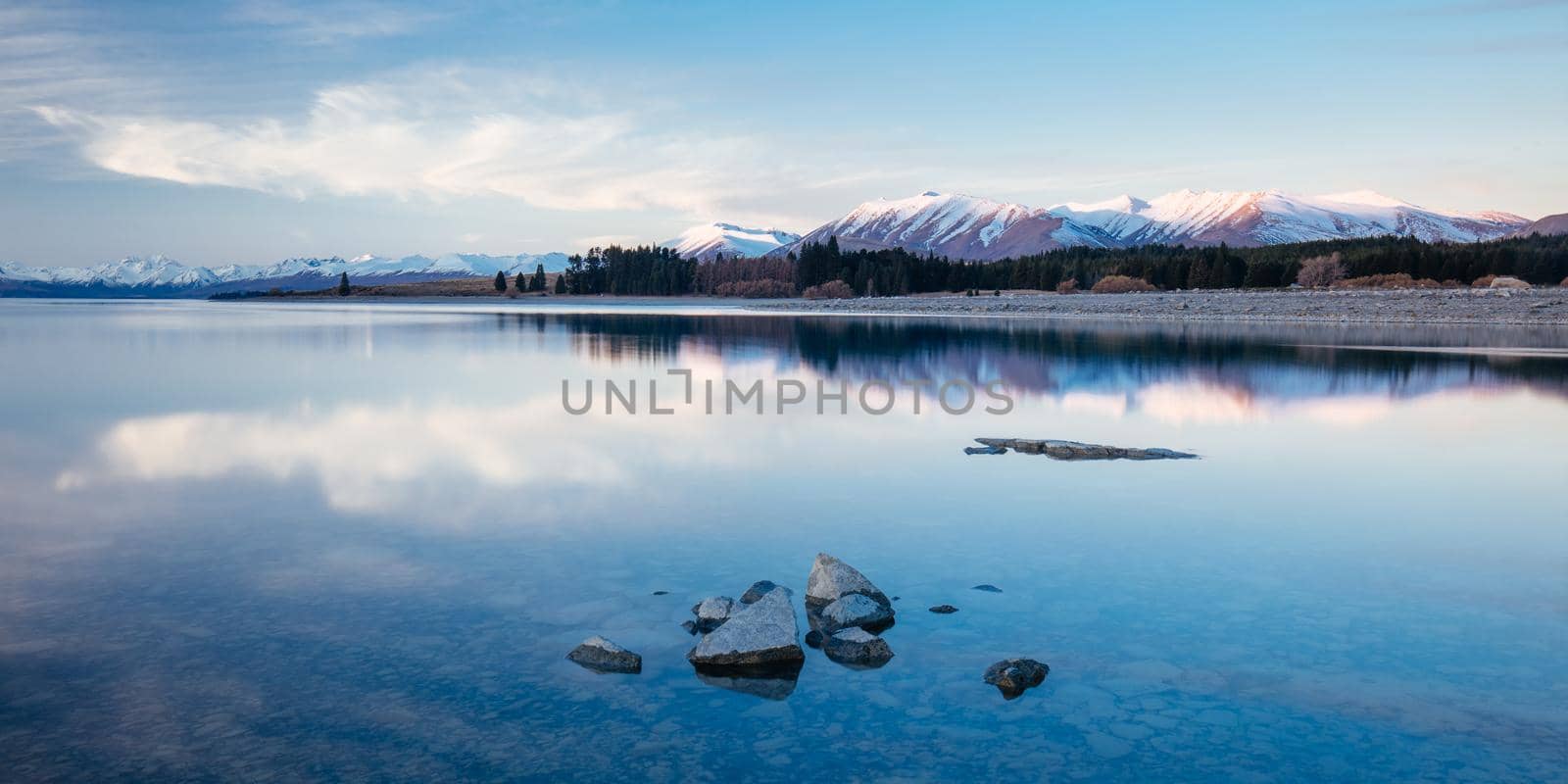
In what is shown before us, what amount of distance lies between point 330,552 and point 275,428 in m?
8.92

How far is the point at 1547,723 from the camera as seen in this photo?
593 cm

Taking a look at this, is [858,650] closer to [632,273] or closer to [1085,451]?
[1085,451]

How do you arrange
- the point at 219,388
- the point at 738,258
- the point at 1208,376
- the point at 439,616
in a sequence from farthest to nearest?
the point at 738,258 < the point at 1208,376 < the point at 219,388 < the point at 439,616

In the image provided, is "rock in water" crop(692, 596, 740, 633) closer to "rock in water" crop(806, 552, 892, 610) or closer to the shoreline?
"rock in water" crop(806, 552, 892, 610)

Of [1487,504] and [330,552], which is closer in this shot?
[330,552]

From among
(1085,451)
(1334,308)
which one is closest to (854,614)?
(1085,451)

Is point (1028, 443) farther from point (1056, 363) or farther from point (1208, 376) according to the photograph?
point (1056, 363)

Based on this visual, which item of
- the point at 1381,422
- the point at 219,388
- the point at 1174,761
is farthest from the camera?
the point at 219,388

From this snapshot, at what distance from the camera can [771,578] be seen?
8.78 m

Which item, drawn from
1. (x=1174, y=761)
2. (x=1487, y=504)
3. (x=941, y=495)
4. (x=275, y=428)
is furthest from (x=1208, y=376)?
(x=1174, y=761)

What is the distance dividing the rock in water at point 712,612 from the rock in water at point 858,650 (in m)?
0.79

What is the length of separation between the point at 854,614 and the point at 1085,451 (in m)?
8.41

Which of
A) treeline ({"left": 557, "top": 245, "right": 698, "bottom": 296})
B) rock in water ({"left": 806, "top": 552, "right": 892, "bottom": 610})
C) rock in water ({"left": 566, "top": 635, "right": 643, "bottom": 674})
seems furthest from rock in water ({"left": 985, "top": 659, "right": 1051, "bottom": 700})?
treeline ({"left": 557, "top": 245, "right": 698, "bottom": 296})

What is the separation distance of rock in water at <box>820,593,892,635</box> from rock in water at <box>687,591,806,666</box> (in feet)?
1.17
